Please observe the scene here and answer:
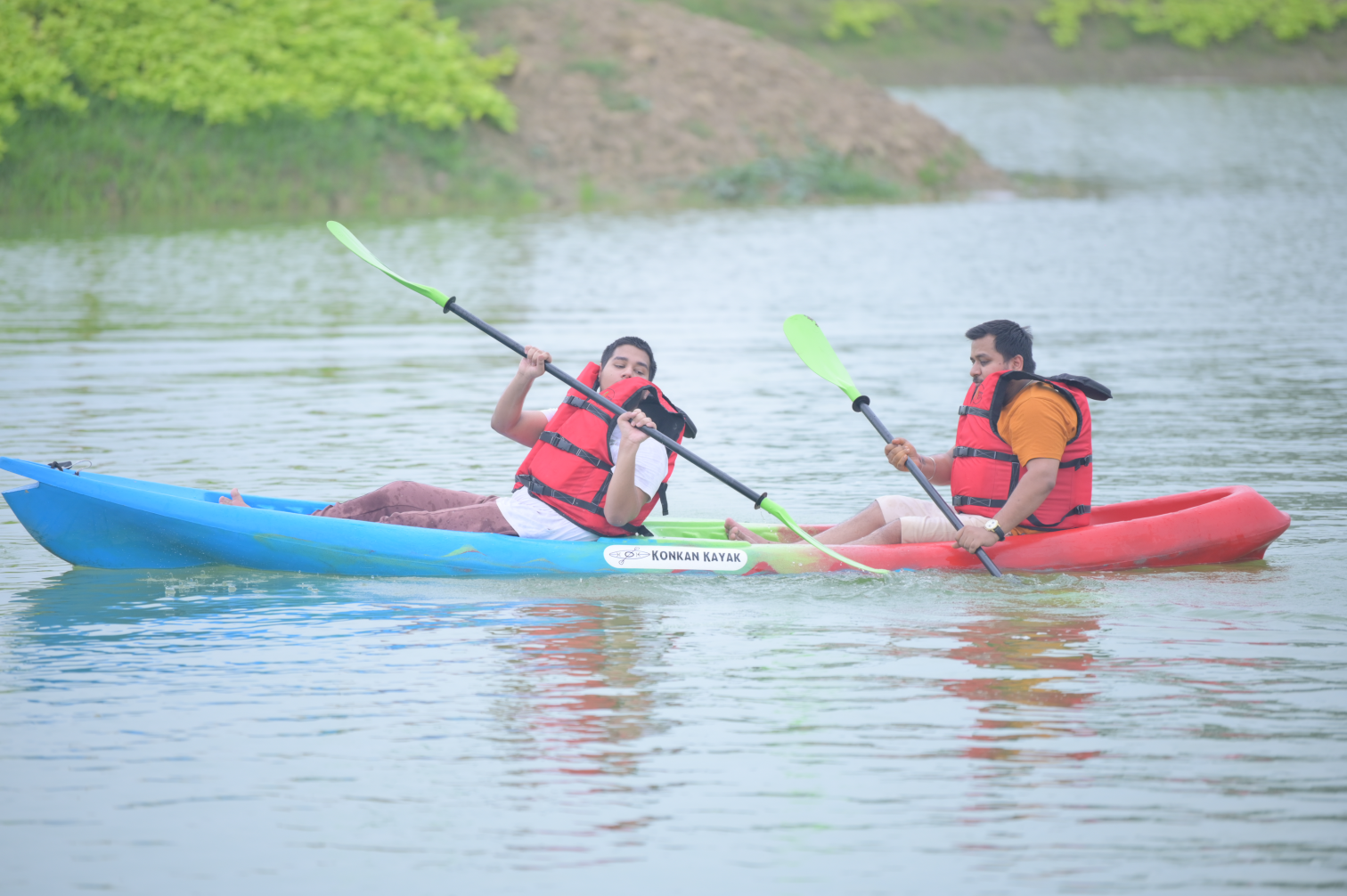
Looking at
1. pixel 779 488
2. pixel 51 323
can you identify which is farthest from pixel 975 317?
pixel 51 323

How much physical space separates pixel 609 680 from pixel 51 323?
1100 centimetres

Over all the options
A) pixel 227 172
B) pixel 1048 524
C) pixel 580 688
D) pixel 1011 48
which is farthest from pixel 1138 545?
pixel 1011 48

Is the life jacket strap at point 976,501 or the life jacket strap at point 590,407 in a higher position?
the life jacket strap at point 590,407

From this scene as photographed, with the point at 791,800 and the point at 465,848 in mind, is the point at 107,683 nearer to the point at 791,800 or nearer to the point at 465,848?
the point at 465,848

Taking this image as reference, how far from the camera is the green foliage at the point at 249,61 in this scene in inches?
1017

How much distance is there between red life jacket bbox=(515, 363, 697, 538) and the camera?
19.1 feet

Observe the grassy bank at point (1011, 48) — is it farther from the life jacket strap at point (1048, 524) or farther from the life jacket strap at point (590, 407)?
the life jacket strap at point (590, 407)

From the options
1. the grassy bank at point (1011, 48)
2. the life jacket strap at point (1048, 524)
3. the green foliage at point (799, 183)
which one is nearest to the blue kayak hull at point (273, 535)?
the life jacket strap at point (1048, 524)

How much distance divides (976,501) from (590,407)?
1.59m

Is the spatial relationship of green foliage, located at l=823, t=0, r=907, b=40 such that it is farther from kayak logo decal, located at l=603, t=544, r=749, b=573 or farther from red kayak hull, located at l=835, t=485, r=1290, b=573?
kayak logo decal, located at l=603, t=544, r=749, b=573

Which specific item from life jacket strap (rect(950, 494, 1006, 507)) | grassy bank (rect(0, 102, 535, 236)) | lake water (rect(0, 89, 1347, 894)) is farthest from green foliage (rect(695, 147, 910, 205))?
life jacket strap (rect(950, 494, 1006, 507))

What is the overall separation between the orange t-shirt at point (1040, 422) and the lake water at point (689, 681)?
0.56 m

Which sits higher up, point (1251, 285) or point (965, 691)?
point (1251, 285)

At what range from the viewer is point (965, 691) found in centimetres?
464
